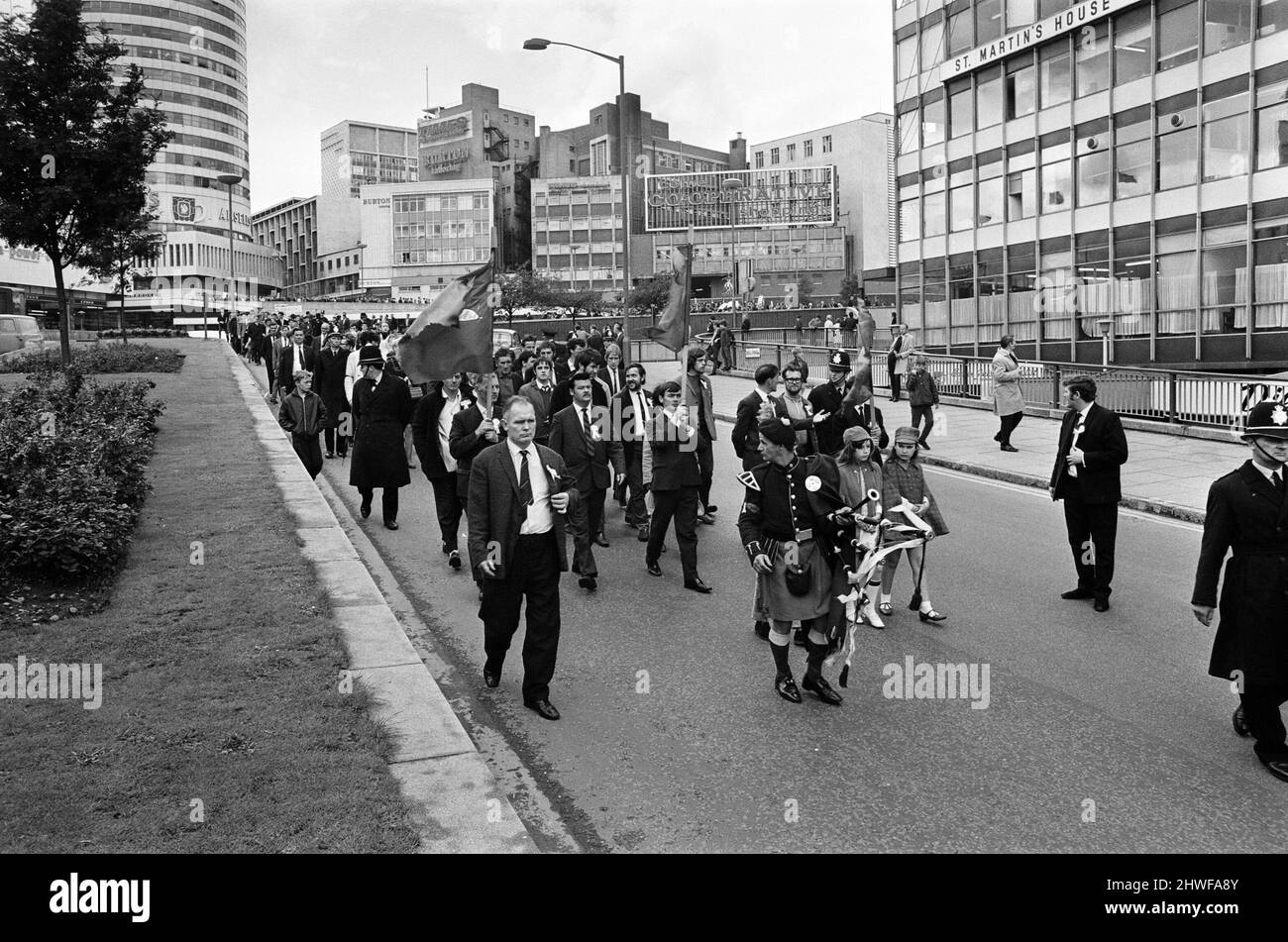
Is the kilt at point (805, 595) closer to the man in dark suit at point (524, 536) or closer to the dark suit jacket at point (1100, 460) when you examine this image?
the man in dark suit at point (524, 536)

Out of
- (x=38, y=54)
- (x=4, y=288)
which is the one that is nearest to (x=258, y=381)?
(x=38, y=54)

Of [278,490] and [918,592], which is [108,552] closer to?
[278,490]

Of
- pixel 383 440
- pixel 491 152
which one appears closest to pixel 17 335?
pixel 383 440

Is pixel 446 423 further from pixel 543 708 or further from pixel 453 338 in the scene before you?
pixel 543 708

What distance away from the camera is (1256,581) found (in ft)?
19.3

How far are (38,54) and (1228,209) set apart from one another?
27734mm

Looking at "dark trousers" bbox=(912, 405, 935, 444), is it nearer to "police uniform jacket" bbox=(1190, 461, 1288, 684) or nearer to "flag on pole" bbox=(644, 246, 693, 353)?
"flag on pole" bbox=(644, 246, 693, 353)

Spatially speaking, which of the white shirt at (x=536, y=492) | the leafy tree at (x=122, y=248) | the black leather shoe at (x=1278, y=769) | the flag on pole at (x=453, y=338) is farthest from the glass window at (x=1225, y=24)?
the white shirt at (x=536, y=492)

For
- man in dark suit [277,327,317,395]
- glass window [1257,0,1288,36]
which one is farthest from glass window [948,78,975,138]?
man in dark suit [277,327,317,395]

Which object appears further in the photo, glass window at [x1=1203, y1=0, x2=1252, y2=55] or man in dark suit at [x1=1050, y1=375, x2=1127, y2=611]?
glass window at [x1=1203, y1=0, x2=1252, y2=55]

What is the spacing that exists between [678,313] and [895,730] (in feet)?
25.7

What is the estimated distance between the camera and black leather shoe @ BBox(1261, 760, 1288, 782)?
5.61 m

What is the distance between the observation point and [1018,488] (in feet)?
51.1

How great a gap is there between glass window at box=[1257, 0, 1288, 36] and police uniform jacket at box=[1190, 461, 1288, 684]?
88.1ft
